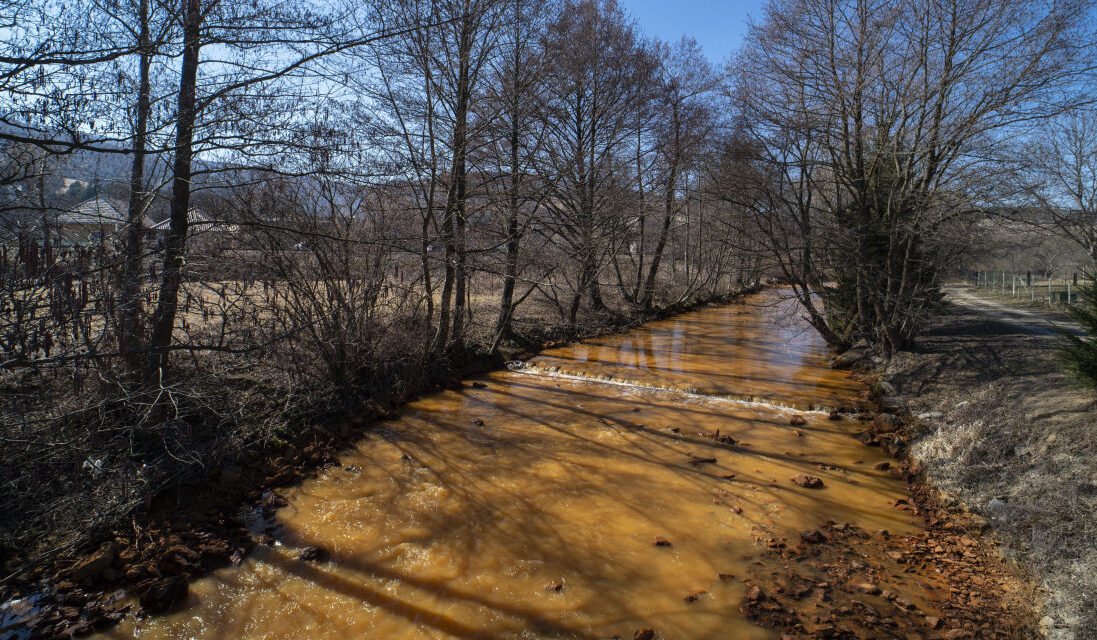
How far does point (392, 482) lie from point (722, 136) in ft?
34.3

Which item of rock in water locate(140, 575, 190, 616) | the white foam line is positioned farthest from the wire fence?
rock in water locate(140, 575, 190, 616)

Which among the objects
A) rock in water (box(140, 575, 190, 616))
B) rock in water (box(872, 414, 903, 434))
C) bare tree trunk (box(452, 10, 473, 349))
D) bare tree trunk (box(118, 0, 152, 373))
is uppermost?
bare tree trunk (box(452, 10, 473, 349))

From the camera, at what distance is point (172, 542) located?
504 cm

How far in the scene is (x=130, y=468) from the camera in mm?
5605

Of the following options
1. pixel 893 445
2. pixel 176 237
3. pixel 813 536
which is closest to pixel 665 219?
pixel 893 445

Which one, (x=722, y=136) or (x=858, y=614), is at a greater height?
(x=722, y=136)

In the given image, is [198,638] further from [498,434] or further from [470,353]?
[470,353]

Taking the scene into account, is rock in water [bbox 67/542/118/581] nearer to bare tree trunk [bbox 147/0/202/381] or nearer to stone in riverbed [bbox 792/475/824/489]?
bare tree trunk [bbox 147/0/202/381]

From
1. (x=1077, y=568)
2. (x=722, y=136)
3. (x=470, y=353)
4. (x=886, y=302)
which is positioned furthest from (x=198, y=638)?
(x=722, y=136)

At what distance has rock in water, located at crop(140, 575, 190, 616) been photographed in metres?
4.33

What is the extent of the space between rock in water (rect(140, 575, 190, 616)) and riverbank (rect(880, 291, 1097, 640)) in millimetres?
6243

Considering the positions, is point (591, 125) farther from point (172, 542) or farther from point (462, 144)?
point (172, 542)

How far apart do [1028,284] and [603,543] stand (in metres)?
37.5

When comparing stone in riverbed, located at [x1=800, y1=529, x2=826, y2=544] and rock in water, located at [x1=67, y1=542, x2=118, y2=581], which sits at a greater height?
stone in riverbed, located at [x1=800, y1=529, x2=826, y2=544]
